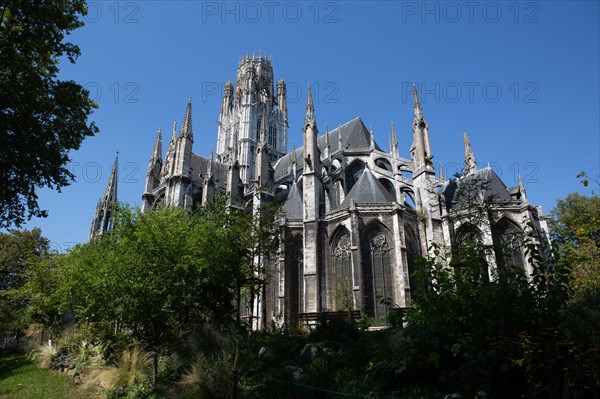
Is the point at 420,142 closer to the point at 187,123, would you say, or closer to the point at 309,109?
the point at 309,109

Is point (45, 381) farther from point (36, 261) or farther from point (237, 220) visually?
point (36, 261)

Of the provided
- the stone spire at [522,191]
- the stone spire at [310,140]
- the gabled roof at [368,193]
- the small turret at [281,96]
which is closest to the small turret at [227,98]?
the small turret at [281,96]

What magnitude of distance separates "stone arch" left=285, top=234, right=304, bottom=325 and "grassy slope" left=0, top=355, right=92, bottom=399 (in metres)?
12.9

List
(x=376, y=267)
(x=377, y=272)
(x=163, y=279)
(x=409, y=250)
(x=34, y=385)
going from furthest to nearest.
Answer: (x=409, y=250), (x=376, y=267), (x=377, y=272), (x=163, y=279), (x=34, y=385)

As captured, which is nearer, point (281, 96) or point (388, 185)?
point (388, 185)

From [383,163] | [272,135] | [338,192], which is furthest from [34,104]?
[272,135]

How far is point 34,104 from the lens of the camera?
1041 centimetres

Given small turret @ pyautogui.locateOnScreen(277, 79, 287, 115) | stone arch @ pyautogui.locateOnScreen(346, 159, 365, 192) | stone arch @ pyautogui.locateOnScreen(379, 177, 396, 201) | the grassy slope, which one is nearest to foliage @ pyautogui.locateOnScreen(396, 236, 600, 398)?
the grassy slope

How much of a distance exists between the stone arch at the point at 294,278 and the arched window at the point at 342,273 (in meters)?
2.46

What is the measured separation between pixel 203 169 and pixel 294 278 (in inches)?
807

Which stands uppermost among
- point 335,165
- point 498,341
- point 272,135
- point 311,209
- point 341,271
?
point 272,135

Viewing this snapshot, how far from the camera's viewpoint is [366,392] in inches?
276

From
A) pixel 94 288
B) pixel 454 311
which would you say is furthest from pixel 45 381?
pixel 454 311

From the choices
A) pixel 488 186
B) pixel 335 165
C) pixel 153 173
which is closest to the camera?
pixel 488 186
